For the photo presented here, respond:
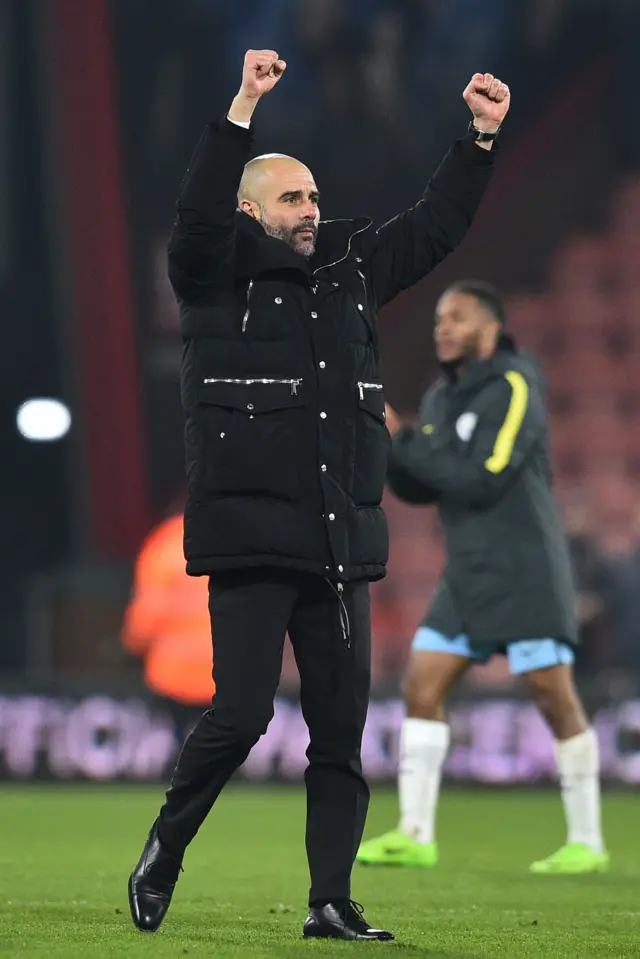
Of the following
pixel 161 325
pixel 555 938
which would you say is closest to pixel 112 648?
pixel 161 325

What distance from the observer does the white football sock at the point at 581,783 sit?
6227 mm

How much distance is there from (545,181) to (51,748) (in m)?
9.03

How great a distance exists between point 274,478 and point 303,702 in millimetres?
529

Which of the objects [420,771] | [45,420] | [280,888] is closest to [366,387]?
[280,888]

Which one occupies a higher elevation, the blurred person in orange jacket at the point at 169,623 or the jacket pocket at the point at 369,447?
the jacket pocket at the point at 369,447

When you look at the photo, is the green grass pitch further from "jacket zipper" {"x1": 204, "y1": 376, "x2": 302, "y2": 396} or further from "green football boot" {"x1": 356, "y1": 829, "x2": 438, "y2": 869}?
"jacket zipper" {"x1": 204, "y1": 376, "x2": 302, "y2": 396}

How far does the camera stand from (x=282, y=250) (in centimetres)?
403

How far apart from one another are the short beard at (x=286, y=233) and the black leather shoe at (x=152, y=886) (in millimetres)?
1325

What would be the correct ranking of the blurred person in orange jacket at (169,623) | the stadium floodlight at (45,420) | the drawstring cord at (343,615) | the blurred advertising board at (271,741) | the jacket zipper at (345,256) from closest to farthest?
the drawstring cord at (343,615) → the jacket zipper at (345,256) → the blurred advertising board at (271,741) → the blurred person in orange jacket at (169,623) → the stadium floodlight at (45,420)

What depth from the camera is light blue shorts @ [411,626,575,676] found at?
6.18m

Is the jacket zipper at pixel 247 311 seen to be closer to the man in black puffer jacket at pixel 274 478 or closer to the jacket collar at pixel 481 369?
the man in black puffer jacket at pixel 274 478

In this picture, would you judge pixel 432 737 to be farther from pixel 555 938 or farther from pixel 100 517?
pixel 100 517

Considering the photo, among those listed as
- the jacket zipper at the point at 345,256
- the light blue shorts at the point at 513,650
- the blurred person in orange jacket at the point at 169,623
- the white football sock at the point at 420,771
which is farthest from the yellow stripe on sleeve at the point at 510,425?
the blurred person in orange jacket at the point at 169,623

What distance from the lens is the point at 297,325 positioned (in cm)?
402
